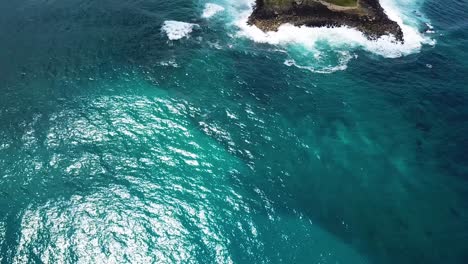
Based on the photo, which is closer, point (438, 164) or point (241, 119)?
point (438, 164)

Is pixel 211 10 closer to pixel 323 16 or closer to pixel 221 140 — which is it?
pixel 323 16

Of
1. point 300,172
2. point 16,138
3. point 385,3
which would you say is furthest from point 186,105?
Result: point 385,3

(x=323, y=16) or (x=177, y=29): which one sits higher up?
(x=323, y=16)

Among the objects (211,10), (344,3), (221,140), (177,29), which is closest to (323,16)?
(344,3)

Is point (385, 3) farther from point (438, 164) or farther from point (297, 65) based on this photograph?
point (438, 164)

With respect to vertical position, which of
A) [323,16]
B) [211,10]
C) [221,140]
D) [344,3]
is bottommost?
[221,140]

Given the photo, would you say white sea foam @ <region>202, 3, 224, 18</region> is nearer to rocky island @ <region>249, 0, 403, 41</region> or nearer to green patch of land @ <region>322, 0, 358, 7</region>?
rocky island @ <region>249, 0, 403, 41</region>
